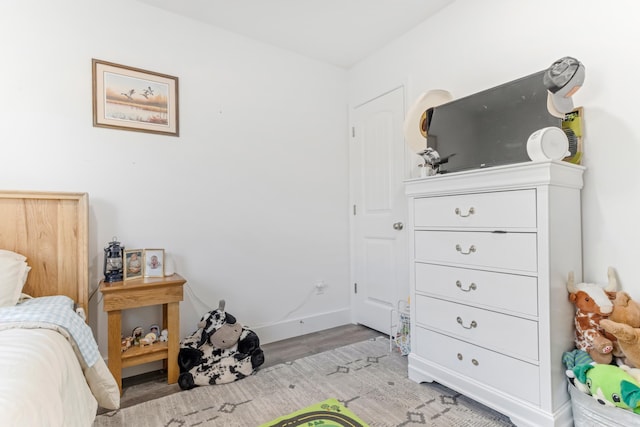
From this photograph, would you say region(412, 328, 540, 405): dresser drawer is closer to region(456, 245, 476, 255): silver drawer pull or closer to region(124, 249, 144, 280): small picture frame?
region(456, 245, 476, 255): silver drawer pull

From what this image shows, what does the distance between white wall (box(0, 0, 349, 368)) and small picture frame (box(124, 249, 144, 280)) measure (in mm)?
110

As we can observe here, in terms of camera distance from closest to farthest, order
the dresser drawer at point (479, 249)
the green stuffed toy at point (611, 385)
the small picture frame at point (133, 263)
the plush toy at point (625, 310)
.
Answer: the green stuffed toy at point (611, 385) → the plush toy at point (625, 310) → the dresser drawer at point (479, 249) → the small picture frame at point (133, 263)

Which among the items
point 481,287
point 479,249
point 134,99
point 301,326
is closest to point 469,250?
point 479,249

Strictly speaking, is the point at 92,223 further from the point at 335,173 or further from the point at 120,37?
the point at 335,173

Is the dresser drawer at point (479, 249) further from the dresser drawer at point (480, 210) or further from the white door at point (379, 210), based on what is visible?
the white door at point (379, 210)

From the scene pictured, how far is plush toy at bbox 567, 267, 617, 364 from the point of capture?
4.63ft

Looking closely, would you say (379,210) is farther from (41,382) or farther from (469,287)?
(41,382)

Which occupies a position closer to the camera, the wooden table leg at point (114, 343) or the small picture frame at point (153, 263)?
A: the wooden table leg at point (114, 343)

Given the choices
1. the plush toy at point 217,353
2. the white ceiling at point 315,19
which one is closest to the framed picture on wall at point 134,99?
the white ceiling at point 315,19

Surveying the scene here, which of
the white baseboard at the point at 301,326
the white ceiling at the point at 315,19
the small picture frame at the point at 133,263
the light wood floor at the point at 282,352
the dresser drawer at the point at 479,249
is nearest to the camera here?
the dresser drawer at the point at 479,249

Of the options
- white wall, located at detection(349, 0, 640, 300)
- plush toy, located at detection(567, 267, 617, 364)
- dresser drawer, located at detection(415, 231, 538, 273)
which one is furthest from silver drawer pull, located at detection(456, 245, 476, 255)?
white wall, located at detection(349, 0, 640, 300)

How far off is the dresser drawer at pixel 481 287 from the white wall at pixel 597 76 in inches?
18.1

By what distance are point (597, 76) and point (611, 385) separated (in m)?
1.43

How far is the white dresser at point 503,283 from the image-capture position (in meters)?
1.41
